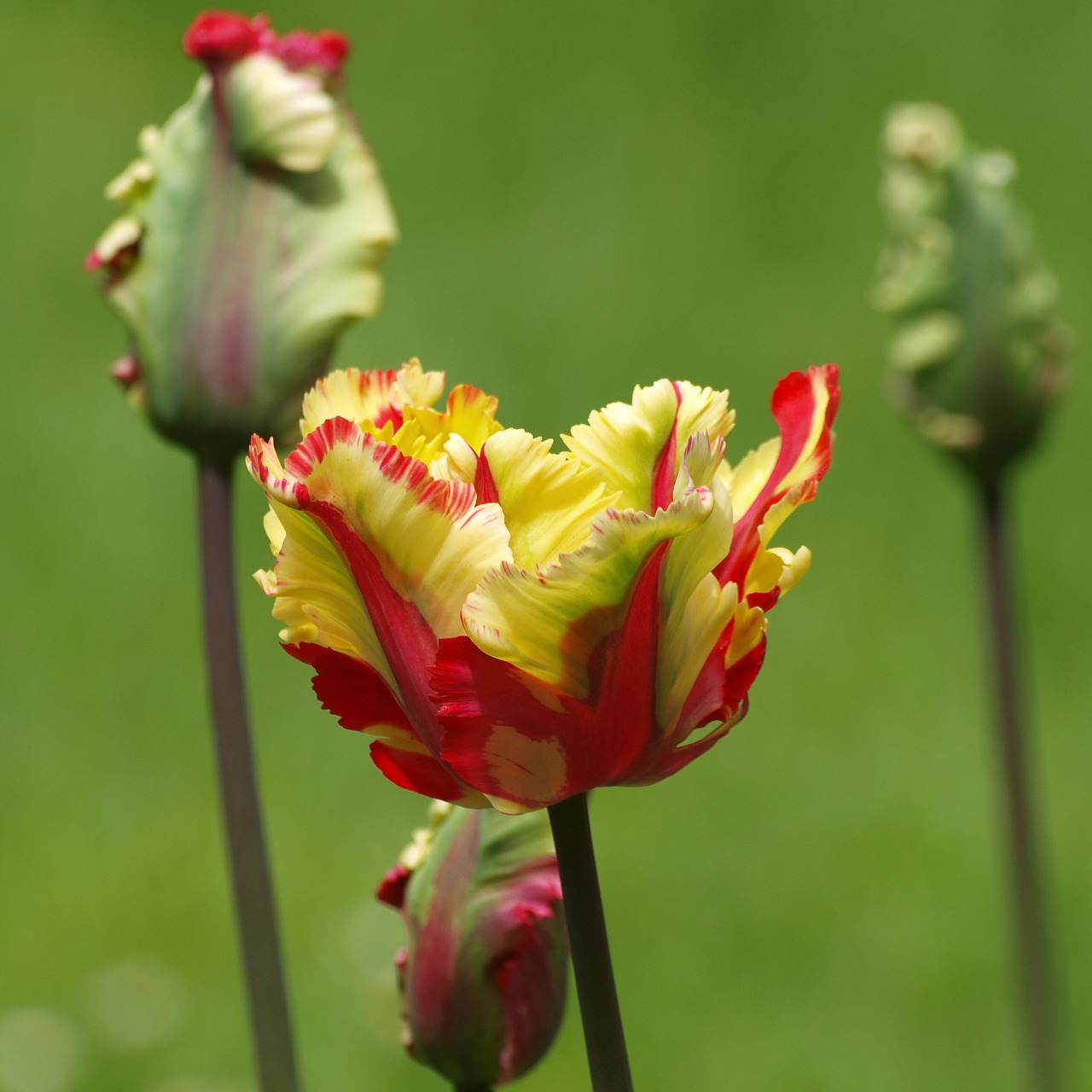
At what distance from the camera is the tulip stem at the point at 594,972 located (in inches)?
12.7

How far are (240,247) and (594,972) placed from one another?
1.07 feet

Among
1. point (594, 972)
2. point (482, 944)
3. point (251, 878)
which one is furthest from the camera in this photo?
point (251, 878)

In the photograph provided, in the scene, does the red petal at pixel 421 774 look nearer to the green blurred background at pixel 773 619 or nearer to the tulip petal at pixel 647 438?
the tulip petal at pixel 647 438

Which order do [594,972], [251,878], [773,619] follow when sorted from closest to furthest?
[594,972] → [251,878] → [773,619]

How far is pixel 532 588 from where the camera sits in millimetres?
324

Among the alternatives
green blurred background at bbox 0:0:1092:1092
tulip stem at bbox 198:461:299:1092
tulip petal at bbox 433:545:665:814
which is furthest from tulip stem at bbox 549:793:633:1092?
green blurred background at bbox 0:0:1092:1092

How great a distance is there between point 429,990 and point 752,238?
6.76ft

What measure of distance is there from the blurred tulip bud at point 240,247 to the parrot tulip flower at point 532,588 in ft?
0.71

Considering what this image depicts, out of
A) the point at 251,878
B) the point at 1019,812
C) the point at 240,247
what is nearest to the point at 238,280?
the point at 240,247

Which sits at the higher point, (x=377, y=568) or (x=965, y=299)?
(x=965, y=299)

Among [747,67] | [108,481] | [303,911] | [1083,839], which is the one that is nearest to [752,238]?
[747,67]

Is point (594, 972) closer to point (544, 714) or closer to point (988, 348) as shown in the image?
point (544, 714)

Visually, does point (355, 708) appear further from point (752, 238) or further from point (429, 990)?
point (752, 238)

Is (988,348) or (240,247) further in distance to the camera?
(988,348)
